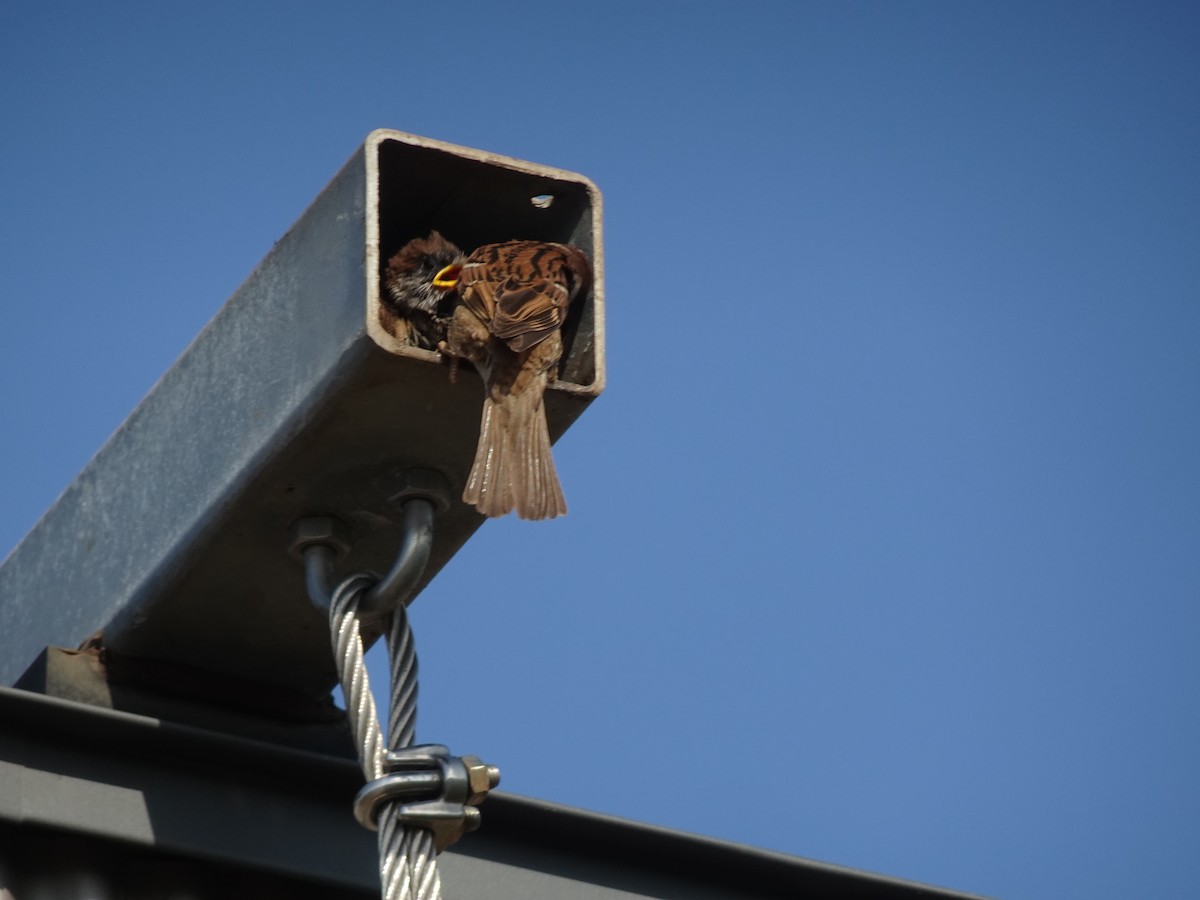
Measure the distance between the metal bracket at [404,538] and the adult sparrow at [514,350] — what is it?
61mm

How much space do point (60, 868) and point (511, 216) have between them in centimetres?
153

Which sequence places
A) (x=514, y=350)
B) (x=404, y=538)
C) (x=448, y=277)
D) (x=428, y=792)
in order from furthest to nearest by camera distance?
(x=448, y=277) → (x=514, y=350) → (x=404, y=538) → (x=428, y=792)

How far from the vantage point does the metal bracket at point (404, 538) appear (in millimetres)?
3500

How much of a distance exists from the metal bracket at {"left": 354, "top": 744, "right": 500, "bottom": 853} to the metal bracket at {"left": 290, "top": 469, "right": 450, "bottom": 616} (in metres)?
0.41

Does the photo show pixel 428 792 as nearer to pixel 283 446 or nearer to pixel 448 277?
pixel 283 446

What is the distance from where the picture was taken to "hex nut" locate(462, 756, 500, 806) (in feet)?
10.2

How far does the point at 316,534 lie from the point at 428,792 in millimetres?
677

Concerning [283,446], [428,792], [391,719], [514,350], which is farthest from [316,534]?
[514,350]

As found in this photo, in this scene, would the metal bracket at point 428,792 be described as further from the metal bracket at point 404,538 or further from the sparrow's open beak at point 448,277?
the sparrow's open beak at point 448,277

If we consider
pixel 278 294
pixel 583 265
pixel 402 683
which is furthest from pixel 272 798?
pixel 583 265

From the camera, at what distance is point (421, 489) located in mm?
3607

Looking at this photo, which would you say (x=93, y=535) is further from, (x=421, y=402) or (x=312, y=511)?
(x=421, y=402)

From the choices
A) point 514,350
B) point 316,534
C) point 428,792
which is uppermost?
point 514,350

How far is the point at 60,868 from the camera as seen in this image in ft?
11.2
